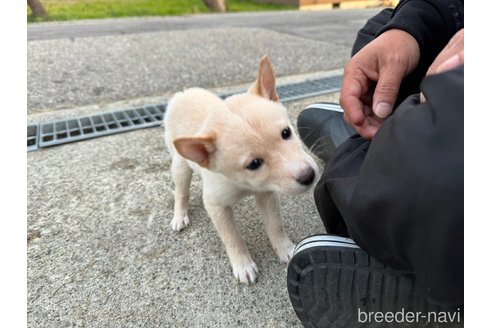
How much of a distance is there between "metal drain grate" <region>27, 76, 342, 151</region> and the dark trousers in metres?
2.33

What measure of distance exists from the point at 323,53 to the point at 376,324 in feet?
14.7

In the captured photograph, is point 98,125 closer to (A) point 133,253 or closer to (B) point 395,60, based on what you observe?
(A) point 133,253

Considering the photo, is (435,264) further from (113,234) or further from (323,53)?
(323,53)

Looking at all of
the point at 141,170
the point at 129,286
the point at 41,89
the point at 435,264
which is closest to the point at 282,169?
the point at 435,264

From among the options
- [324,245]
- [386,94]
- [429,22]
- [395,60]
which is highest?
[429,22]

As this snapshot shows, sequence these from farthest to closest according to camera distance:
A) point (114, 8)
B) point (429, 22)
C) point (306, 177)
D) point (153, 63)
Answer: point (114, 8) < point (153, 63) < point (429, 22) < point (306, 177)

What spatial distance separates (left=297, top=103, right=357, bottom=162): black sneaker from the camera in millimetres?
2225

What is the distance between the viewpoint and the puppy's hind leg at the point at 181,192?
6.30 feet

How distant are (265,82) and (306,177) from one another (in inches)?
21.1

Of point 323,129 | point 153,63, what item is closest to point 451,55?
point 323,129

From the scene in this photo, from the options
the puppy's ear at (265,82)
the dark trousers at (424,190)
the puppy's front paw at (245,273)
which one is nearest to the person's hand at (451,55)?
the dark trousers at (424,190)

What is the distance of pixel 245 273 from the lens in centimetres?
158

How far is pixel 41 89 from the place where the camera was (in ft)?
12.0

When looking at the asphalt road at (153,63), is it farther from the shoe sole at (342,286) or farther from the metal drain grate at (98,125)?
the shoe sole at (342,286)
